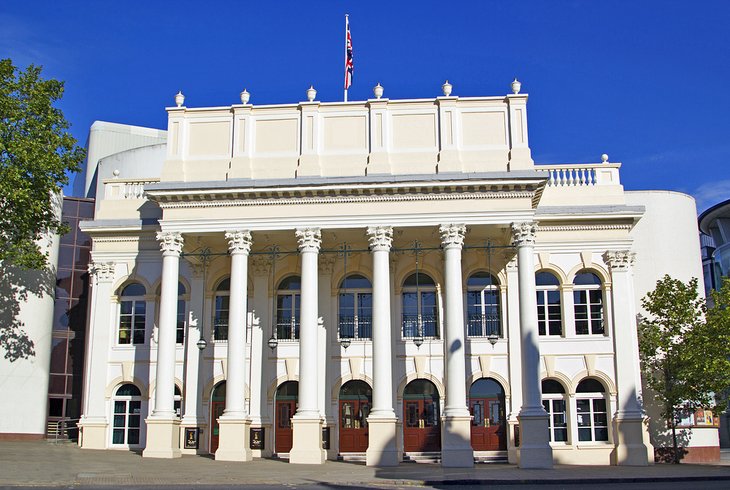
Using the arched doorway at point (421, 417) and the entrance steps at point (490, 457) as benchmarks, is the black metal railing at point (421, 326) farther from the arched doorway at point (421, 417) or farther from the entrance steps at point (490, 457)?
the entrance steps at point (490, 457)

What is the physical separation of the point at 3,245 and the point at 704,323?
A: 81.6 feet

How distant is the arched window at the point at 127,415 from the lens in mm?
30656

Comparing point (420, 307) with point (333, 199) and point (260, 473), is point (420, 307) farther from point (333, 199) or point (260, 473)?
point (260, 473)

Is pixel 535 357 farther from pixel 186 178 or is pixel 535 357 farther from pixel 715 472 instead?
pixel 186 178

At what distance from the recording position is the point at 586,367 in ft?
96.7

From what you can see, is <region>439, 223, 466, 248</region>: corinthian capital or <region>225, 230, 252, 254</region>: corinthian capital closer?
<region>439, 223, 466, 248</region>: corinthian capital

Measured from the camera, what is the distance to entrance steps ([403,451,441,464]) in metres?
28.9

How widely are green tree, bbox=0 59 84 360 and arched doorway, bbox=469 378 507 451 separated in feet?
53.2

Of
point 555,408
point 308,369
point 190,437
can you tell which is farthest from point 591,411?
point 190,437

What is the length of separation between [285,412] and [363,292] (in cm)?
524

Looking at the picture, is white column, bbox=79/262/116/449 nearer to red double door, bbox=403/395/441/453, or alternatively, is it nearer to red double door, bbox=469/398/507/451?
red double door, bbox=403/395/441/453

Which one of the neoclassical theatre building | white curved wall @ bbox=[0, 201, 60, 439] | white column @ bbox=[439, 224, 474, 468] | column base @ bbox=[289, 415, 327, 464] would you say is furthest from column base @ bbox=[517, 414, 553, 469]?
white curved wall @ bbox=[0, 201, 60, 439]

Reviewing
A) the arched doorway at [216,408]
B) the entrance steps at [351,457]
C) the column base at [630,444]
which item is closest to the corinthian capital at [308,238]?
the arched doorway at [216,408]

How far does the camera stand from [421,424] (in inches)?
1169
